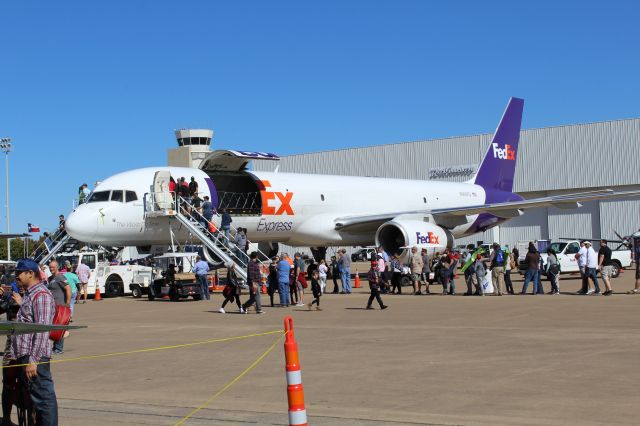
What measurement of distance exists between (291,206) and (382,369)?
73.9 feet

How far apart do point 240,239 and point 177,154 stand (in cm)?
4730

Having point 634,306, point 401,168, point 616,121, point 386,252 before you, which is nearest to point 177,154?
point 401,168

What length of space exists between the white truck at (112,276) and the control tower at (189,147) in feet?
145

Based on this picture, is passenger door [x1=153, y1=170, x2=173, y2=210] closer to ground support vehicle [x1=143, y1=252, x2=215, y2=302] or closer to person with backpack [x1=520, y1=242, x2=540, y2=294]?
ground support vehicle [x1=143, y1=252, x2=215, y2=302]

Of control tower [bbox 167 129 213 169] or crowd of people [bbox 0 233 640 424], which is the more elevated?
control tower [bbox 167 129 213 169]

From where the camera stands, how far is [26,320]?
7.62 metres

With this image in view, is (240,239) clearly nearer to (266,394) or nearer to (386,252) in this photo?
(386,252)

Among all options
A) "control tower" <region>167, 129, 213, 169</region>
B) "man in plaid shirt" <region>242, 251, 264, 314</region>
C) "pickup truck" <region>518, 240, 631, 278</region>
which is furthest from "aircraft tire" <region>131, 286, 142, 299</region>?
"control tower" <region>167, 129, 213, 169</region>

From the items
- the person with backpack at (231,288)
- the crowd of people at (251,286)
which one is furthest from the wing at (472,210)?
the person with backpack at (231,288)

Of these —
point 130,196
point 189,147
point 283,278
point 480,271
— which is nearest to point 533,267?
point 480,271

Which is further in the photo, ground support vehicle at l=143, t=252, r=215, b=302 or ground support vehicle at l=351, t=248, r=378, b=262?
ground support vehicle at l=351, t=248, r=378, b=262

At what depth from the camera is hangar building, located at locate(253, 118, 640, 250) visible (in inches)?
2397

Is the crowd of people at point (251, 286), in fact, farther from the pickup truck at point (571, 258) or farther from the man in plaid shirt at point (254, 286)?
the pickup truck at point (571, 258)

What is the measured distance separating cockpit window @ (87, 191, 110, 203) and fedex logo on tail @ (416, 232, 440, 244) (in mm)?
11399
